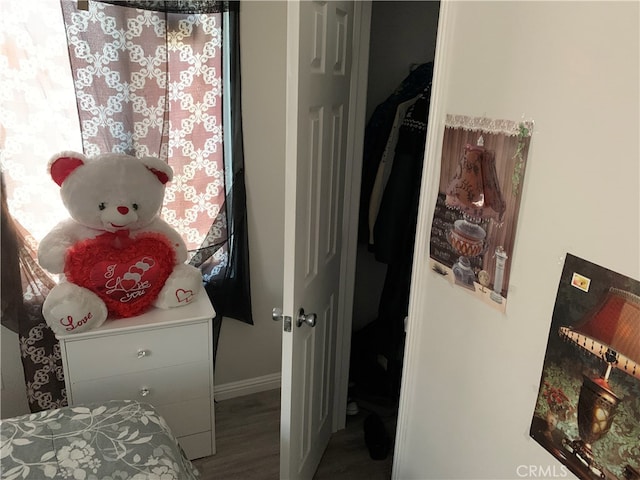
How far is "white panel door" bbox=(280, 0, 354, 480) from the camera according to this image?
47.6 inches

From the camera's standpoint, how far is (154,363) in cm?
176

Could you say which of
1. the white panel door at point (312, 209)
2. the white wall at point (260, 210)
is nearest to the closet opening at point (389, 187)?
the white panel door at point (312, 209)

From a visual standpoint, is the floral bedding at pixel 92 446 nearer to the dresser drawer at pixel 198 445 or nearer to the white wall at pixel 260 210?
the dresser drawer at pixel 198 445

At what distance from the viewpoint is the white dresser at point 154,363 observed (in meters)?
1.66

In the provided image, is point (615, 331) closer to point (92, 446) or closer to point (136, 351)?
point (92, 446)

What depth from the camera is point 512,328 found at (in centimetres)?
105

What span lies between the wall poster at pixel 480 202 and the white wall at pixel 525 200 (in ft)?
0.08

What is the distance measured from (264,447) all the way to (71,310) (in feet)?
3.20

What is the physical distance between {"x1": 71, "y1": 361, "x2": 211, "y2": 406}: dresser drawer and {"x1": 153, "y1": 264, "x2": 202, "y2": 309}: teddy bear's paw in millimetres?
230

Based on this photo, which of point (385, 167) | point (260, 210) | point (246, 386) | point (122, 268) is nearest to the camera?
point (122, 268)

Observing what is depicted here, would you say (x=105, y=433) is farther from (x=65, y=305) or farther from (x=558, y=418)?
(x=558, y=418)

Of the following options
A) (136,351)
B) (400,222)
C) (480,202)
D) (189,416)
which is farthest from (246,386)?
(480,202)

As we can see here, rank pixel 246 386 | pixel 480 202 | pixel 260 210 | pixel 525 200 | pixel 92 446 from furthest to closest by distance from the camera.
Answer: pixel 246 386, pixel 260 210, pixel 92 446, pixel 480 202, pixel 525 200

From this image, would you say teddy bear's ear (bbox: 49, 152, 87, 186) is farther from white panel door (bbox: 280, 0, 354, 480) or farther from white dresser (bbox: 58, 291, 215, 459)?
white panel door (bbox: 280, 0, 354, 480)
